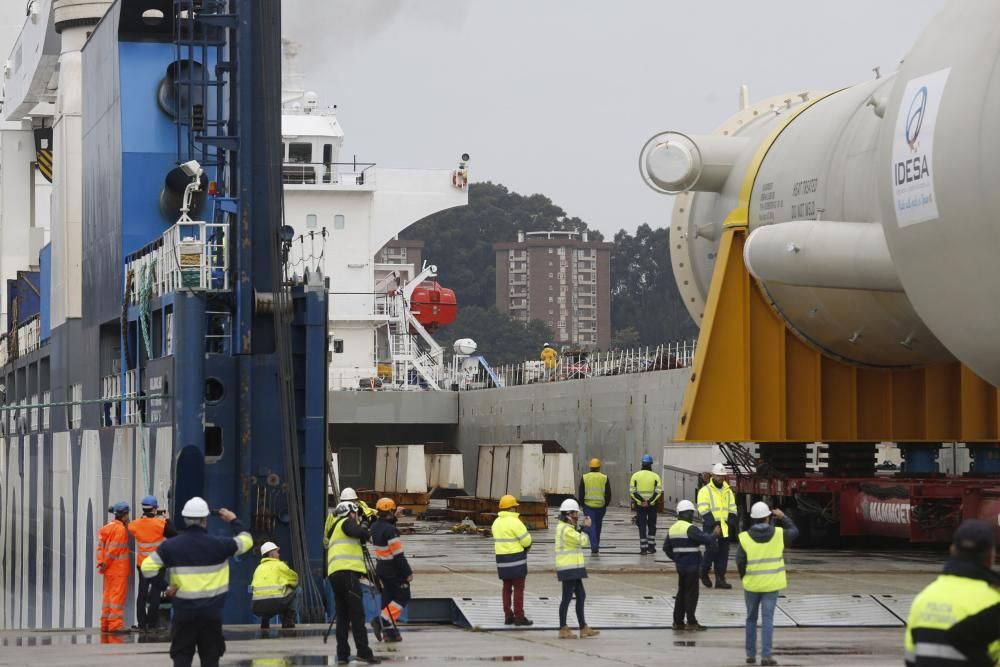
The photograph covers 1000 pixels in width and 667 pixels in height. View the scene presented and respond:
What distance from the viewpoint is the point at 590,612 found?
51.1ft

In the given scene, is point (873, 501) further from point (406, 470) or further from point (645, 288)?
point (645, 288)

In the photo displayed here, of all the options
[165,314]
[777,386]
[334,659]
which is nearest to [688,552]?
[334,659]

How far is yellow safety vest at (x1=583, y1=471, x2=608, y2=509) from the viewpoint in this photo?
21875 millimetres

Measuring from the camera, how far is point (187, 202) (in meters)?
18.1

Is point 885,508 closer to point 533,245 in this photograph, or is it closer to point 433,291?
point 433,291

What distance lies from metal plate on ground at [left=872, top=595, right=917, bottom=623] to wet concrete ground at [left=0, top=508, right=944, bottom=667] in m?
0.32

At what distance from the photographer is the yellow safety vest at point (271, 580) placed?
584 inches

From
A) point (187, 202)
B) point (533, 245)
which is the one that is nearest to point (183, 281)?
point (187, 202)

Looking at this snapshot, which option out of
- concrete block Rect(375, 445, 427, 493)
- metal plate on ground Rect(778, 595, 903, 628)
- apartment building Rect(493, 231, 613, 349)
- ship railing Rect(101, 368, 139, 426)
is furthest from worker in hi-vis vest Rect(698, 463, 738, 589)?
apartment building Rect(493, 231, 613, 349)

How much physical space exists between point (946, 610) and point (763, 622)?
19.5ft

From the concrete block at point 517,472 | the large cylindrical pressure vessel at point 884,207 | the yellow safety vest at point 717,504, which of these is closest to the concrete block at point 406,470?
the concrete block at point 517,472

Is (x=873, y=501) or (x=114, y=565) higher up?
(x=873, y=501)

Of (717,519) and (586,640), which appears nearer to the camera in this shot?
(586,640)

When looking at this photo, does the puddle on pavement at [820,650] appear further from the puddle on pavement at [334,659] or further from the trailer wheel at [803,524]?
the trailer wheel at [803,524]
